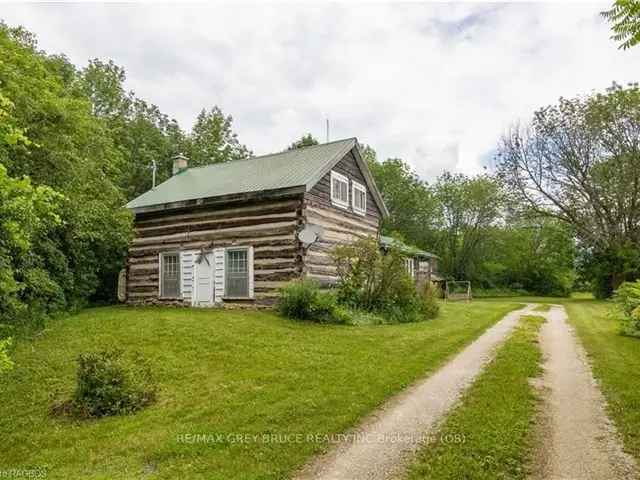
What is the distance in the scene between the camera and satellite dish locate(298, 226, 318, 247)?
14086 millimetres

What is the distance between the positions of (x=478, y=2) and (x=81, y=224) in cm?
1272

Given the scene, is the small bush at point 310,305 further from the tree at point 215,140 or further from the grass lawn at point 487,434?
the tree at point 215,140

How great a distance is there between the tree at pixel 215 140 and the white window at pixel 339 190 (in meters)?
18.0

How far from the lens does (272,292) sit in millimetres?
14680

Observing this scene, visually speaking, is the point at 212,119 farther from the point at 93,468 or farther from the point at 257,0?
Result: the point at 93,468

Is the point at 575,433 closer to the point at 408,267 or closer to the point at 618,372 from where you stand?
the point at 618,372

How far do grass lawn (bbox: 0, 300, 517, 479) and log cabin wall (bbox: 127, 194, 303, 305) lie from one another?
2.85m

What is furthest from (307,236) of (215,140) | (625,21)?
(215,140)

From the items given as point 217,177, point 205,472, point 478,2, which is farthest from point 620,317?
point 217,177

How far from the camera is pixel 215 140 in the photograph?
3512 cm

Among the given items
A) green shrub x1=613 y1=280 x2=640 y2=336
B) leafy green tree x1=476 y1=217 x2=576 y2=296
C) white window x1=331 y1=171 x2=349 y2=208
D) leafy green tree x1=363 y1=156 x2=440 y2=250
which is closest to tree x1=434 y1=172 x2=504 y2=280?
leafy green tree x1=476 y1=217 x2=576 y2=296

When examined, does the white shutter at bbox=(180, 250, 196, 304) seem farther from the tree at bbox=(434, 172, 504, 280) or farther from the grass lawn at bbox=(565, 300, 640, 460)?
the tree at bbox=(434, 172, 504, 280)

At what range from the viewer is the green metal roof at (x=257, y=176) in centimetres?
1534

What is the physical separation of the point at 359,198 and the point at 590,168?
1774 cm
